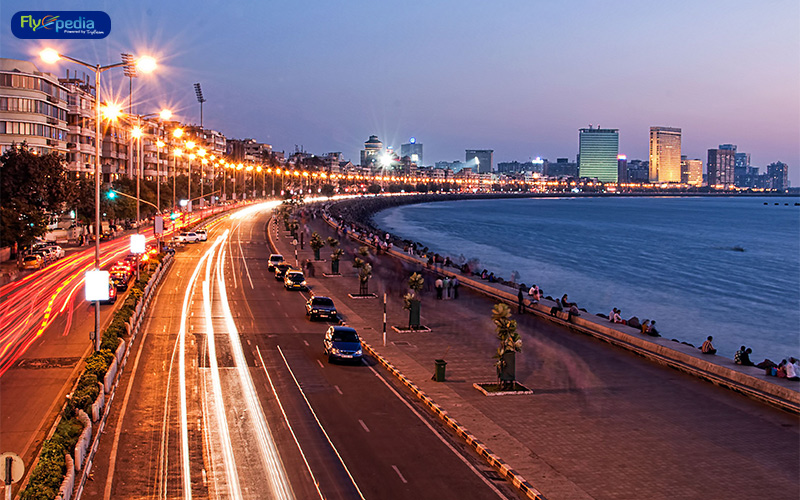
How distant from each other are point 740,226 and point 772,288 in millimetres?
113597

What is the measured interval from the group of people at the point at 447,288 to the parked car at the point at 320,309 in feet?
29.3

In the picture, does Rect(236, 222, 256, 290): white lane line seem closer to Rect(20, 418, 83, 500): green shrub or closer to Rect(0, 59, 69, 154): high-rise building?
Rect(0, 59, 69, 154): high-rise building

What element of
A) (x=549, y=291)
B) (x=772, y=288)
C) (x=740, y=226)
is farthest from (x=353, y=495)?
(x=740, y=226)

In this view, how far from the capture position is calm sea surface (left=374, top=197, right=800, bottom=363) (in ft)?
173

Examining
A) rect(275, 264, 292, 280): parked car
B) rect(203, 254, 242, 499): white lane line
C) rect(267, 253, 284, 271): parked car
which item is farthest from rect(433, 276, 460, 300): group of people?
rect(267, 253, 284, 271): parked car

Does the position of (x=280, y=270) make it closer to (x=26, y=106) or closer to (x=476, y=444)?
(x=476, y=444)

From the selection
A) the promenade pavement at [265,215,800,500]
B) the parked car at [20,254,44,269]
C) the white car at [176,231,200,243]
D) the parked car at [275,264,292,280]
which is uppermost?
the white car at [176,231,200,243]

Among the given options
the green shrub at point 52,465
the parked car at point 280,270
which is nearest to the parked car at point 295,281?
the parked car at point 280,270

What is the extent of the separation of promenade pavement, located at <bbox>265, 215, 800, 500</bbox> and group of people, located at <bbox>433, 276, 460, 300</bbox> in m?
8.90

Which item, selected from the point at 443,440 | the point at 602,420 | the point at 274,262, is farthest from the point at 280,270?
the point at 443,440

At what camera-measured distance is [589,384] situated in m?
23.6

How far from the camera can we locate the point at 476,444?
17.5 m

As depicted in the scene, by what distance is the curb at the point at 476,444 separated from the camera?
15011 millimetres

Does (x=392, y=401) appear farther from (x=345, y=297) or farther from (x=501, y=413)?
(x=345, y=297)
